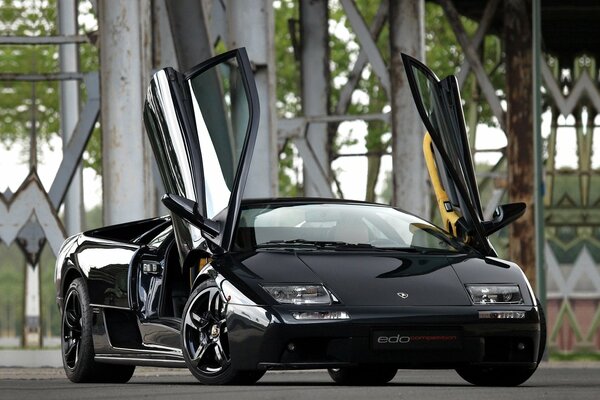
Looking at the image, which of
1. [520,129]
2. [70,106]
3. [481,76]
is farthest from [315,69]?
[70,106]

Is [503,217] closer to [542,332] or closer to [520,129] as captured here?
[542,332]

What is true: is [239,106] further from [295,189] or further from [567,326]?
[295,189]

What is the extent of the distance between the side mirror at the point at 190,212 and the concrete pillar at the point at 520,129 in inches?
742

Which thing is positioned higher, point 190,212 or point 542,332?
point 190,212

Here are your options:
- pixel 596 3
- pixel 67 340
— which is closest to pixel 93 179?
pixel 596 3

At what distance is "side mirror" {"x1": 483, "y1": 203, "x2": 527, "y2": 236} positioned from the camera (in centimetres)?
1070

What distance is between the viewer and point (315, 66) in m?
28.0

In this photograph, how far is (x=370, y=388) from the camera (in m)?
10.0

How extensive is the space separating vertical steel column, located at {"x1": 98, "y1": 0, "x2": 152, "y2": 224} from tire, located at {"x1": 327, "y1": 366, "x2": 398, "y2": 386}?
5.57 meters

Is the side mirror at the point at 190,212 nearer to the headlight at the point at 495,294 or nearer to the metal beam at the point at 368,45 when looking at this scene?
the headlight at the point at 495,294

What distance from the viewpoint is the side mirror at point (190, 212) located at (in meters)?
10.1

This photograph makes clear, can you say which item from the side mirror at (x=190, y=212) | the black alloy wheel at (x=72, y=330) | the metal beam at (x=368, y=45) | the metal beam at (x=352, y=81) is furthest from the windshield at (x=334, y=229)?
the metal beam at (x=352, y=81)

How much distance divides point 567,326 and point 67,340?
85.1 feet

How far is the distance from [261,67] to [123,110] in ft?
7.99
